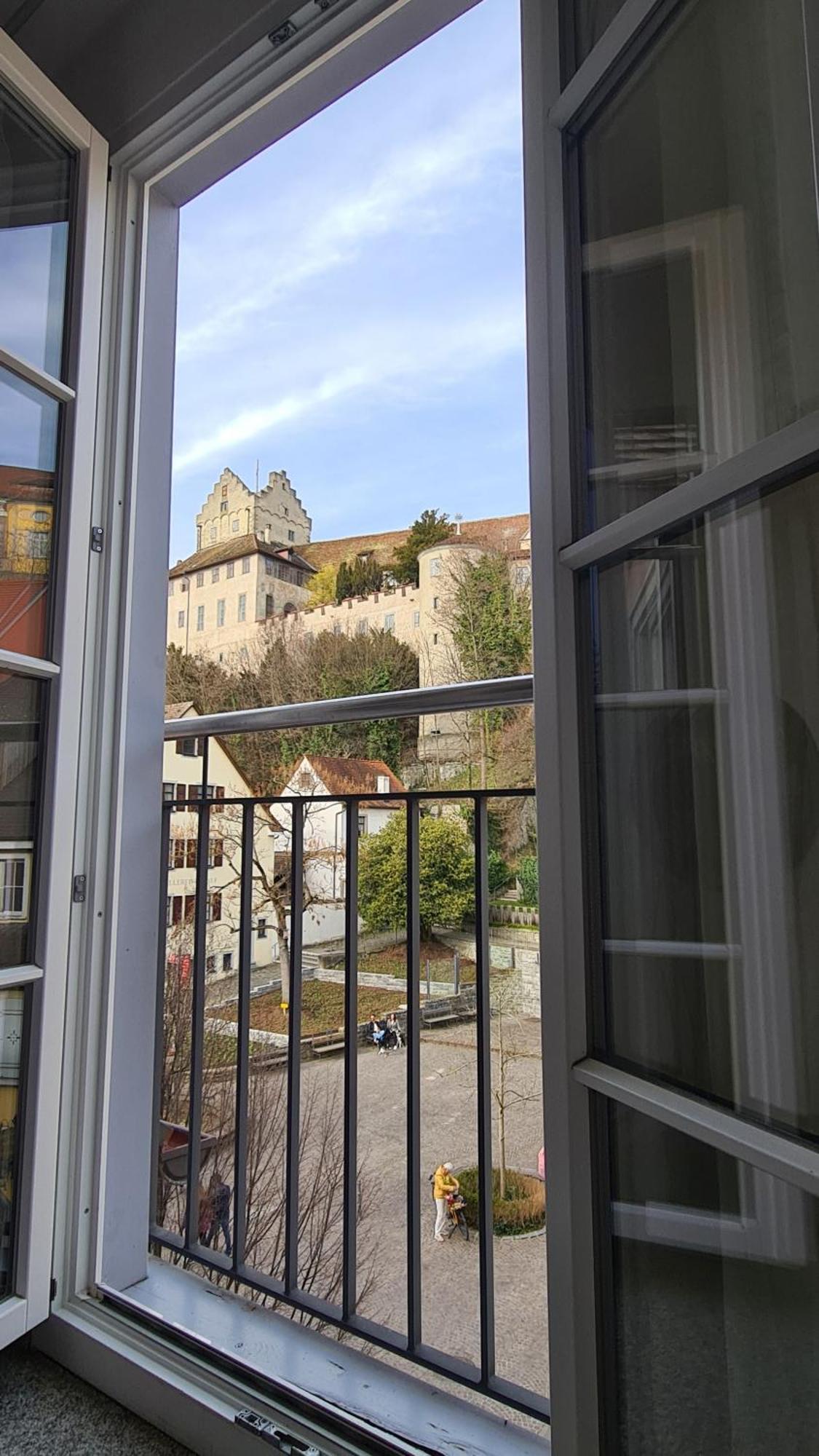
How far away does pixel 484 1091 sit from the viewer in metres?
1.19

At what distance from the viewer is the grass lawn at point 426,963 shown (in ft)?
16.4

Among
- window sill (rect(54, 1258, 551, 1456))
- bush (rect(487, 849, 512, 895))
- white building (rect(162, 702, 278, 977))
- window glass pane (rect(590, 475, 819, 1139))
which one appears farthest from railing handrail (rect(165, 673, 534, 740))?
bush (rect(487, 849, 512, 895))

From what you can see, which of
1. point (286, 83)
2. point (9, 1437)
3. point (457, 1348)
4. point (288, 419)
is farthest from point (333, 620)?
point (9, 1437)

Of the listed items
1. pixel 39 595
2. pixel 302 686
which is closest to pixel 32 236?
pixel 39 595

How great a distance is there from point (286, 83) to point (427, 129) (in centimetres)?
741

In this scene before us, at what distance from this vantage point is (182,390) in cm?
771

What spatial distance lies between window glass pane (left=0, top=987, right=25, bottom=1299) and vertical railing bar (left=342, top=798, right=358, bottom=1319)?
54cm

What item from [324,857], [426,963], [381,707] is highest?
[381,707]

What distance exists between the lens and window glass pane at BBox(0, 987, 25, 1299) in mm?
1252

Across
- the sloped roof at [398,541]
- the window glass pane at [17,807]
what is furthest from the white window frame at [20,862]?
the sloped roof at [398,541]

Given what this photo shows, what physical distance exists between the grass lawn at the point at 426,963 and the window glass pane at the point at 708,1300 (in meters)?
4.17

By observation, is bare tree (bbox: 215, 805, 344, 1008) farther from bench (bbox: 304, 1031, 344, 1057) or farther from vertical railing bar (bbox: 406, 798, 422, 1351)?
vertical railing bar (bbox: 406, 798, 422, 1351)

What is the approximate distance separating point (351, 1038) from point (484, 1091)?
0.28m

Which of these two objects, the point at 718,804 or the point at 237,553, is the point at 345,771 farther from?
the point at 718,804
